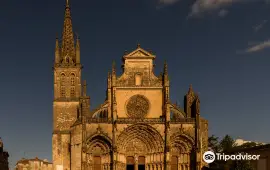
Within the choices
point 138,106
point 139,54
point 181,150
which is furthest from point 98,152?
point 139,54

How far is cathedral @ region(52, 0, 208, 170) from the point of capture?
45.1m

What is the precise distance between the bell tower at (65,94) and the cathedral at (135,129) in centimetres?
12

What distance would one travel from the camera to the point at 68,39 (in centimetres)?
5450

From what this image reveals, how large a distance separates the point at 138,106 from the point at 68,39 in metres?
14.2

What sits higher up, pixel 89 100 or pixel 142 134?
pixel 89 100

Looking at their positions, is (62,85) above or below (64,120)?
above

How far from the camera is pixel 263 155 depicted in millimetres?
35438

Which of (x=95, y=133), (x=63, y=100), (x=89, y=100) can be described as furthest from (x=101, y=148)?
(x=63, y=100)

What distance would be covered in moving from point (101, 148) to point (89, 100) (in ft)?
18.2

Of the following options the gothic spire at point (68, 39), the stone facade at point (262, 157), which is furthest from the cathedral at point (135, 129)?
the stone facade at point (262, 157)

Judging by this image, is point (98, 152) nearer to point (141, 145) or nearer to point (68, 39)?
point (141, 145)

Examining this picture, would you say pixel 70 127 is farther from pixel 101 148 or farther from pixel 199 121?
pixel 199 121

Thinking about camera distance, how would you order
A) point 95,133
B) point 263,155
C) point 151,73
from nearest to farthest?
1. point 263,155
2. point 95,133
3. point 151,73

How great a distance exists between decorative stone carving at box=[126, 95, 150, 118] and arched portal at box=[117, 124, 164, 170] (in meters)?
→ 1.91
